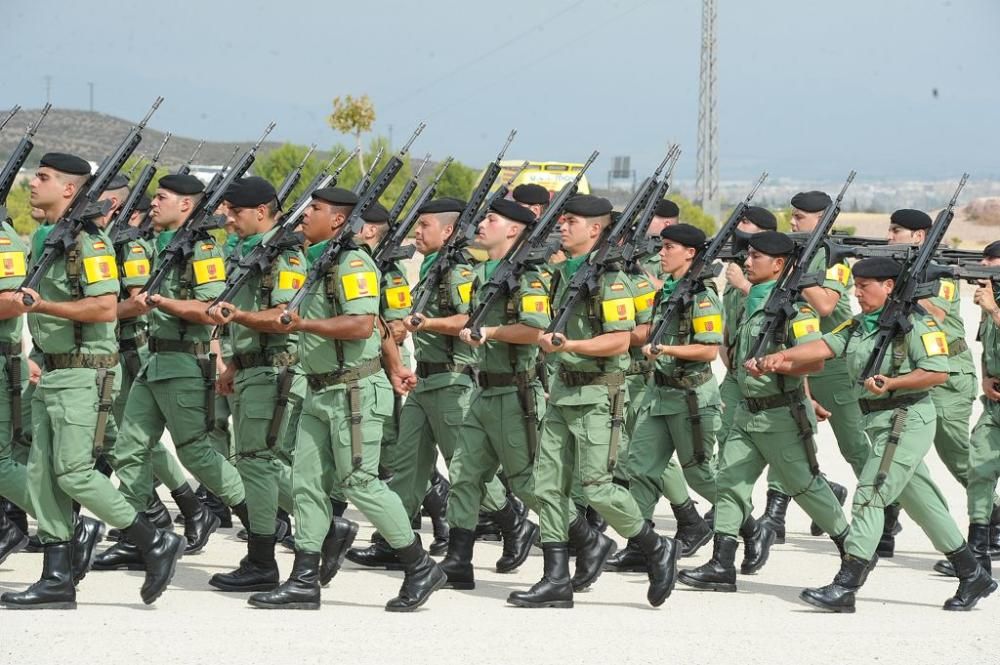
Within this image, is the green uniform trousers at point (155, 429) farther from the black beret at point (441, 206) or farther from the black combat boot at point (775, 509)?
the black combat boot at point (775, 509)

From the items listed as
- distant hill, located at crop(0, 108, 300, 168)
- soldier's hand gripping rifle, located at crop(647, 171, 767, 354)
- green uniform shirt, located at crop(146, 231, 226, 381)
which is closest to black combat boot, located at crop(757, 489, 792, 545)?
soldier's hand gripping rifle, located at crop(647, 171, 767, 354)

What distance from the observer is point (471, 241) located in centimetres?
943

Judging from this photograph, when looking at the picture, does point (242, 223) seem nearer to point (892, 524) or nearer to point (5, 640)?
point (5, 640)

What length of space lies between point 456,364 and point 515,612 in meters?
1.86

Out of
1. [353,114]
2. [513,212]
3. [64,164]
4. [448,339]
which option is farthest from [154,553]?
[353,114]

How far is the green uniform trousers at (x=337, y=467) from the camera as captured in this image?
7695 mm

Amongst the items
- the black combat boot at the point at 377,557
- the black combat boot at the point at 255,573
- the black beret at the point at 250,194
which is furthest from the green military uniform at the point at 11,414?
the black combat boot at the point at 377,557

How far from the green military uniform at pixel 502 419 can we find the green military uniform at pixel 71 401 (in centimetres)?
177

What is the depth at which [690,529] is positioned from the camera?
9.55 m

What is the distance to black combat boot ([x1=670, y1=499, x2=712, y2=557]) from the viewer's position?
9.49 meters

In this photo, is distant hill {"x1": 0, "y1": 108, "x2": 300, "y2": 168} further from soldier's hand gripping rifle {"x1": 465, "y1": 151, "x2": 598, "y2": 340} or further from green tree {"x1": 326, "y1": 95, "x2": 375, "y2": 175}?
soldier's hand gripping rifle {"x1": 465, "y1": 151, "x2": 598, "y2": 340}

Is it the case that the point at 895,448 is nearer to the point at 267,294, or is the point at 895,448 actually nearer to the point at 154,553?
the point at 267,294

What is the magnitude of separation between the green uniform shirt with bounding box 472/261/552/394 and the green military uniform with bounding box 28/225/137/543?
195 cm

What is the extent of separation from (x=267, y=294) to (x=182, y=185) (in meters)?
1.20
